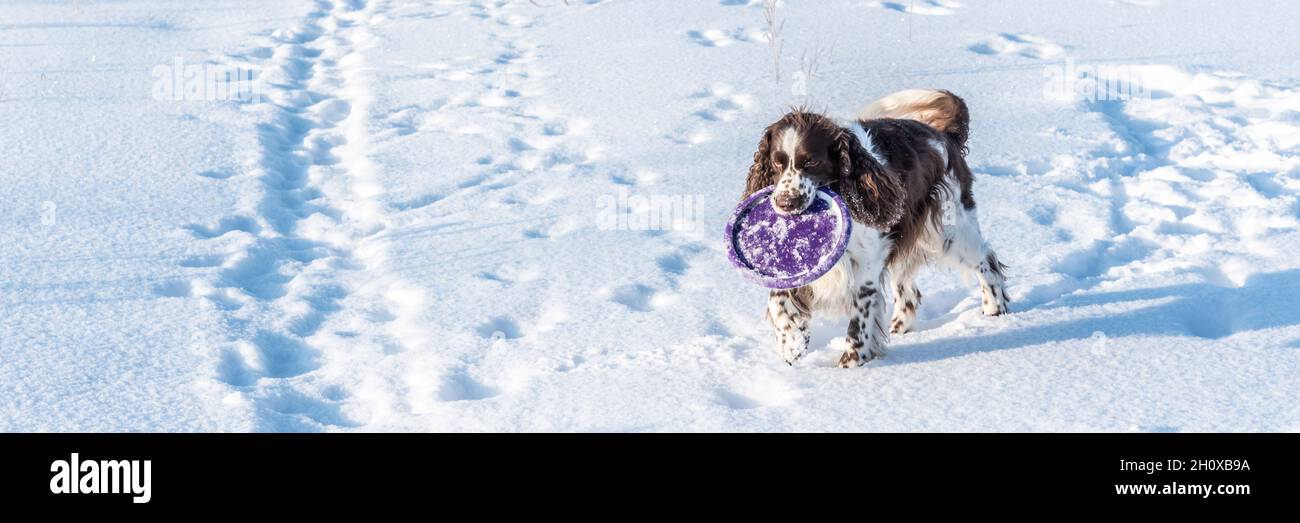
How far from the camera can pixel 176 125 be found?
6246 mm

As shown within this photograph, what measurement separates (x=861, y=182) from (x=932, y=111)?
3.28 feet

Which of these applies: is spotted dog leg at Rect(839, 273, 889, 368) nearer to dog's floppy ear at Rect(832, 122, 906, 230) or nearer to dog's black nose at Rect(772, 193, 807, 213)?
dog's floppy ear at Rect(832, 122, 906, 230)

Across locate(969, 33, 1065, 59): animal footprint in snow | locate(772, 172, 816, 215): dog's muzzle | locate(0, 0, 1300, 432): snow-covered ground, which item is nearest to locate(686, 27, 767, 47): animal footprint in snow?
locate(0, 0, 1300, 432): snow-covered ground

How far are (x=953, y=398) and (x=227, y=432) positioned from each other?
80.3 inches

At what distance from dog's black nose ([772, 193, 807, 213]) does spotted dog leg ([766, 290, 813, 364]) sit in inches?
15.0

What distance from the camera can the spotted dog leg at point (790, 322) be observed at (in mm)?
3824

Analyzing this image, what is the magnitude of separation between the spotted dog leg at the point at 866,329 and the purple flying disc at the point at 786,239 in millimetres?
247

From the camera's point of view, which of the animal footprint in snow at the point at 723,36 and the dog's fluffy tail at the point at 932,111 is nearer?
the dog's fluffy tail at the point at 932,111

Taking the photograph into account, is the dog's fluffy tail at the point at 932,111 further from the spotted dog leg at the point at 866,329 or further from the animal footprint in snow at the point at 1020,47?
the animal footprint in snow at the point at 1020,47

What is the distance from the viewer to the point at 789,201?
3.60 m

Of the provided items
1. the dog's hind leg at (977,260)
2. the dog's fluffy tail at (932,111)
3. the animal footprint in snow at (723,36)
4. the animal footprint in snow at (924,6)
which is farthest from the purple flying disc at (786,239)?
the animal footprint in snow at (924,6)

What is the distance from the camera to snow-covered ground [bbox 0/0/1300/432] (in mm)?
3504

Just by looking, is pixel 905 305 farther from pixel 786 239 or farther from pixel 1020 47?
pixel 1020 47
